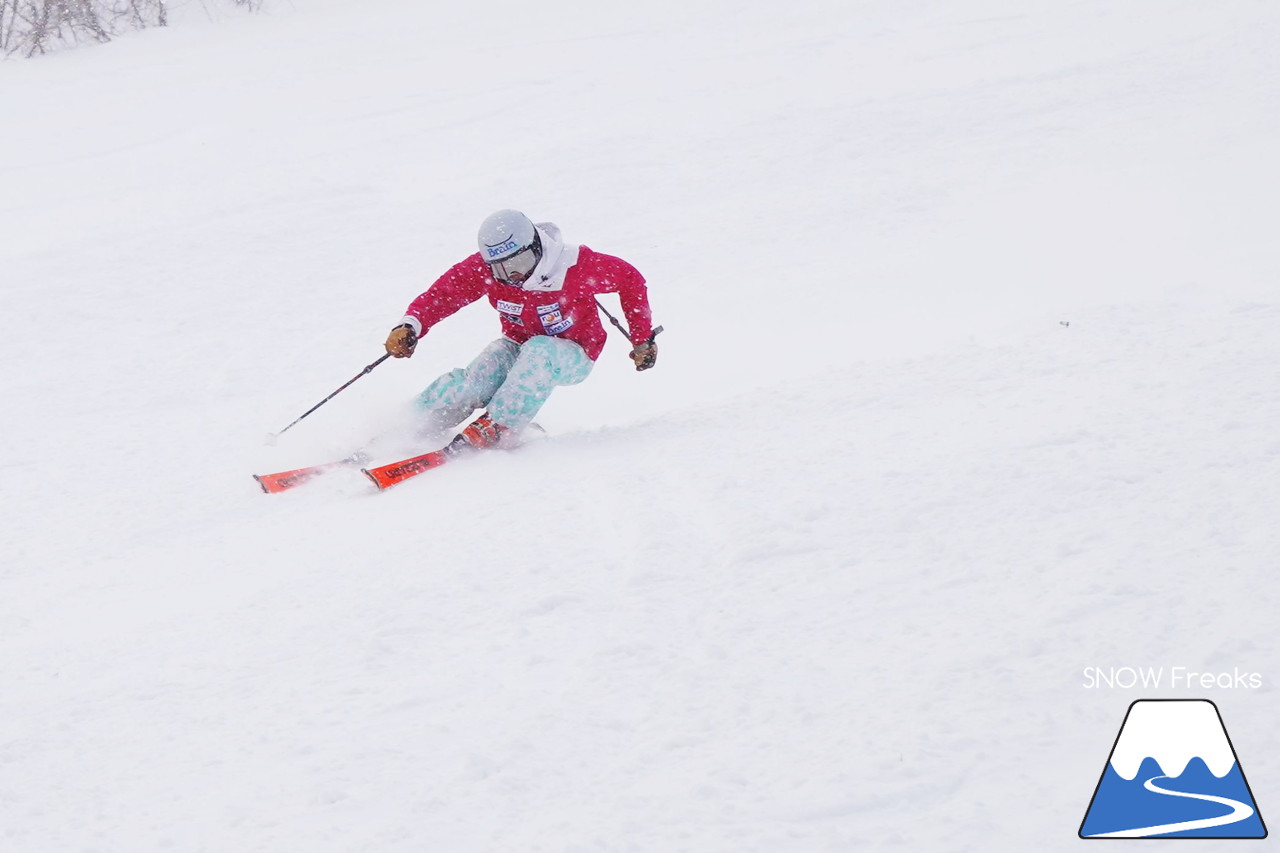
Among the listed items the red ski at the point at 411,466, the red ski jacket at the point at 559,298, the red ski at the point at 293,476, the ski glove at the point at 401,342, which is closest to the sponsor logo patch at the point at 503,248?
the red ski jacket at the point at 559,298

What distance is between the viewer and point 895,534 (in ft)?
12.5

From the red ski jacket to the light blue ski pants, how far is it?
0.10 meters

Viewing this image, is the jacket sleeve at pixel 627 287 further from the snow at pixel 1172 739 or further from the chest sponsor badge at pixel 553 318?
the snow at pixel 1172 739

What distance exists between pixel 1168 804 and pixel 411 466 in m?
3.48

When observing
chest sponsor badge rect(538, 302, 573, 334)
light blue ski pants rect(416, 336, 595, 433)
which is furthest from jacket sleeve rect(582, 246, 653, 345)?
light blue ski pants rect(416, 336, 595, 433)

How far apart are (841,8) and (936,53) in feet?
6.35

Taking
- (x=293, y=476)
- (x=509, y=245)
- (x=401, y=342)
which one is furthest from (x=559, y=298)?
(x=293, y=476)

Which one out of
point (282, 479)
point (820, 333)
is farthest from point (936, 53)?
point (282, 479)

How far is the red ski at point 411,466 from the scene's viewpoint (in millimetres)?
4930

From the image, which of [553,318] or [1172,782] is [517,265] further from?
[1172,782]

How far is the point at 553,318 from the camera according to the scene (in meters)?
5.61

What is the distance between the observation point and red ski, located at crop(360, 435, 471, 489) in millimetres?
4930

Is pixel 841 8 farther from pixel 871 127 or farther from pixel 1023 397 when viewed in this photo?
pixel 1023 397

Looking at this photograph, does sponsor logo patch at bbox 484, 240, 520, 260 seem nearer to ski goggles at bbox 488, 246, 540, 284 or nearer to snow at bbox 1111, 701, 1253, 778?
ski goggles at bbox 488, 246, 540, 284
